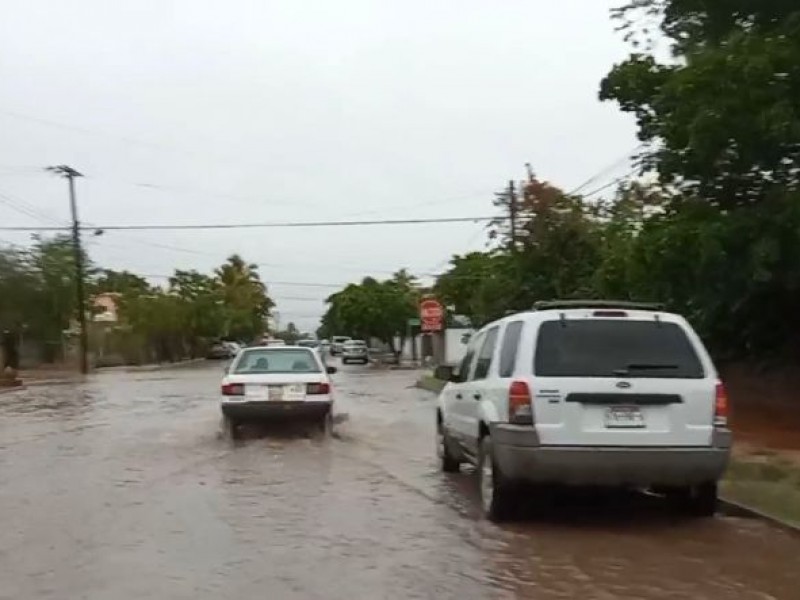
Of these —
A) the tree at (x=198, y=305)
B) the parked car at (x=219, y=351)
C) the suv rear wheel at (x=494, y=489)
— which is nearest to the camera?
the suv rear wheel at (x=494, y=489)

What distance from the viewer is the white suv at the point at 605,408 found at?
9.73m

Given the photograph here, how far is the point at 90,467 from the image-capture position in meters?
15.1

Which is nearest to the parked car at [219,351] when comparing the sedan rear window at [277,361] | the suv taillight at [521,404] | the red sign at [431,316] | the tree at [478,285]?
the tree at [478,285]

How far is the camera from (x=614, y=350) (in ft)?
33.1

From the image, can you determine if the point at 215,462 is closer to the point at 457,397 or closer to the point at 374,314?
the point at 457,397

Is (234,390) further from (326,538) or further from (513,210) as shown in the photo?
(513,210)

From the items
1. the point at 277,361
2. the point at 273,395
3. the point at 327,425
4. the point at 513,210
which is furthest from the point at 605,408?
the point at 513,210

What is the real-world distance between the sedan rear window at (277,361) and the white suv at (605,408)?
359 inches

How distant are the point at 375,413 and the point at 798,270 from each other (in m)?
9.72

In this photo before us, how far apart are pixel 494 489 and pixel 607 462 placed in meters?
1.04

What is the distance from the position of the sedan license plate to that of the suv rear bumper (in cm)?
18

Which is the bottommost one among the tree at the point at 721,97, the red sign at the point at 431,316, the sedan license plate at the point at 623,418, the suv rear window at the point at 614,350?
the sedan license plate at the point at 623,418

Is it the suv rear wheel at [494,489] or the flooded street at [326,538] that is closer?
the flooded street at [326,538]

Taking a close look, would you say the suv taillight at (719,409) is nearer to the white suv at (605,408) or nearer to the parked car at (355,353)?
the white suv at (605,408)
